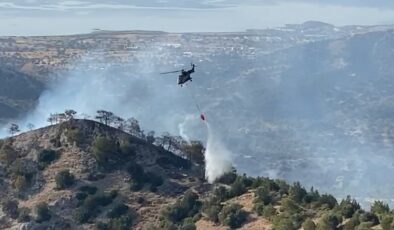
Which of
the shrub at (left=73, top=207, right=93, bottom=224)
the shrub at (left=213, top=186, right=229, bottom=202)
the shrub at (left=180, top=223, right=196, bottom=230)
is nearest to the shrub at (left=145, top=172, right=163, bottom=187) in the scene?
the shrub at (left=213, top=186, right=229, bottom=202)

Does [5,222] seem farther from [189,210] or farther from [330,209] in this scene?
[330,209]

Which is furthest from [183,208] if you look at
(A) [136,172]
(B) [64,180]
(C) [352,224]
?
(C) [352,224]

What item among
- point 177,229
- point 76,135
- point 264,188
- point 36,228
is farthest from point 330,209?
point 76,135

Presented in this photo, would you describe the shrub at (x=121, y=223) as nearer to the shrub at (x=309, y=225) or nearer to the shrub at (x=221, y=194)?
the shrub at (x=221, y=194)

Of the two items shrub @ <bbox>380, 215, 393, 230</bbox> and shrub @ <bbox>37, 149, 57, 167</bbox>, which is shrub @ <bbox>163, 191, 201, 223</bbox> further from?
shrub @ <bbox>380, 215, 393, 230</bbox>

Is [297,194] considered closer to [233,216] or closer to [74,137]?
[233,216]

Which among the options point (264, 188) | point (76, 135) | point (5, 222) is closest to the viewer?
point (264, 188)

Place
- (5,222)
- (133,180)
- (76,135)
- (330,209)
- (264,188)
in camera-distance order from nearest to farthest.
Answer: (330,209)
(264,188)
(5,222)
(133,180)
(76,135)

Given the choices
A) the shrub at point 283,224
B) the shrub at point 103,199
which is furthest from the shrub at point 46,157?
the shrub at point 283,224
